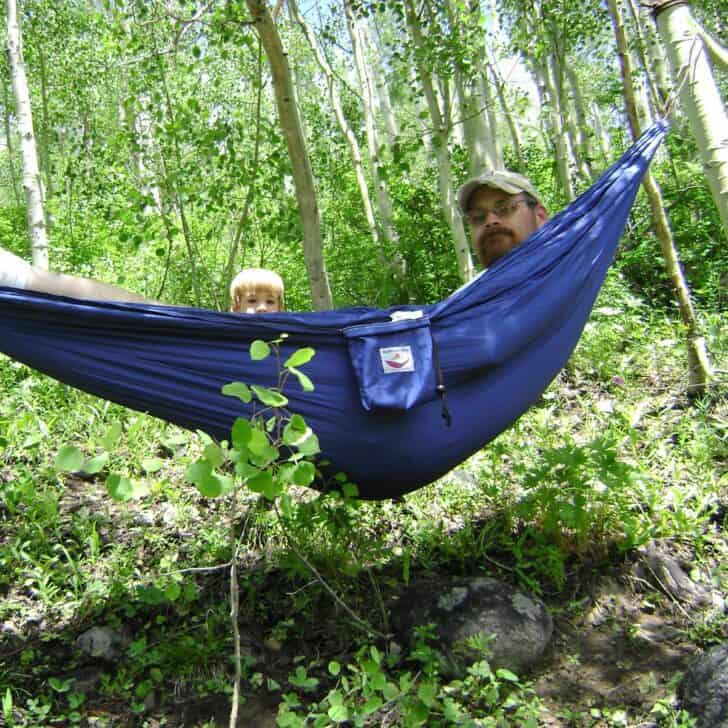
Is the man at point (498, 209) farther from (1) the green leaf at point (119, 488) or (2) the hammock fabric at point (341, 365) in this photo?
(1) the green leaf at point (119, 488)

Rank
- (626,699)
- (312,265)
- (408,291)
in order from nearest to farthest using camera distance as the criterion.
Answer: (626,699)
(312,265)
(408,291)

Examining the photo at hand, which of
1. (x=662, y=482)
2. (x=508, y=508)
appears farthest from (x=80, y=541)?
(x=662, y=482)

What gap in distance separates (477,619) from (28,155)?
4172 mm

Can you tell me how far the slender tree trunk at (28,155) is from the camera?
13.6 ft

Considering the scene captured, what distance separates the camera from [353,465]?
5.46ft

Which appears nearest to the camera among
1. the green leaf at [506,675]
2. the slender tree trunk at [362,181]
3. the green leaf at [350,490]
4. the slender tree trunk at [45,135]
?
the green leaf at [506,675]

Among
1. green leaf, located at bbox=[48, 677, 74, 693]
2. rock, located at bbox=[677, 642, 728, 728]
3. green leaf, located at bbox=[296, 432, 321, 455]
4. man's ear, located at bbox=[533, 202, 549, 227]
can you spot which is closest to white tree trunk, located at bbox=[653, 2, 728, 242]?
man's ear, located at bbox=[533, 202, 549, 227]

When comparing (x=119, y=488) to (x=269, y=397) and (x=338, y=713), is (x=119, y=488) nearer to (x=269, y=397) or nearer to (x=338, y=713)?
(x=269, y=397)

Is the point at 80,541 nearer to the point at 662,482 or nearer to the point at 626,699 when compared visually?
the point at 626,699

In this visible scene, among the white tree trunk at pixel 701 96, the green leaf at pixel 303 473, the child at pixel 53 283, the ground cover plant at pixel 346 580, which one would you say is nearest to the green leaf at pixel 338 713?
the ground cover plant at pixel 346 580

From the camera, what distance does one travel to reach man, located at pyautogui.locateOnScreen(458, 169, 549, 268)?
2.17 metres

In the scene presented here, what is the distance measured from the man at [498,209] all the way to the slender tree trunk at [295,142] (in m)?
0.62

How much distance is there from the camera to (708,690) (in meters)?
1.45

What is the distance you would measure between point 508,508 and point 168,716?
118 centimetres
